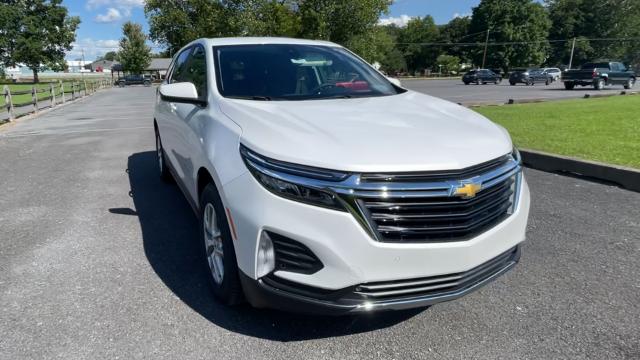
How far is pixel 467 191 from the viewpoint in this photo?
2.45 metres

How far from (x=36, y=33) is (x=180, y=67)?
7809 centimetres

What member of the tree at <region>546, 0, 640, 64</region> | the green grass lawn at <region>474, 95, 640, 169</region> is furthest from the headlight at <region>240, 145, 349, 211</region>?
the tree at <region>546, 0, 640, 64</region>

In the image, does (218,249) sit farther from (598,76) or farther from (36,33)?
(36,33)

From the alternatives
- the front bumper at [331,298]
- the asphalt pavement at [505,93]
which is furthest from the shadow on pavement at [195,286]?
the asphalt pavement at [505,93]

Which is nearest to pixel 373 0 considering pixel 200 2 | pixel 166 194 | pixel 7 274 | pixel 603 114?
pixel 200 2

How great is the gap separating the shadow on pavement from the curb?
4.31 meters

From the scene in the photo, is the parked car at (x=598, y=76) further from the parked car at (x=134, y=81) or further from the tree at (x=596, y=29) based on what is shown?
the tree at (x=596, y=29)

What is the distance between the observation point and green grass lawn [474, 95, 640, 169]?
294 inches

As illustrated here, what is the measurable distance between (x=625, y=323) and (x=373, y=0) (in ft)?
126

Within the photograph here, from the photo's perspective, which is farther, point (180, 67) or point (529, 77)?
point (529, 77)

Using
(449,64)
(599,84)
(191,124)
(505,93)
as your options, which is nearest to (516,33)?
(449,64)

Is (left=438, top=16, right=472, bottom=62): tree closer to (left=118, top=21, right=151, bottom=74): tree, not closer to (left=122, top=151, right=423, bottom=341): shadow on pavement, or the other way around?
(left=118, top=21, right=151, bottom=74): tree

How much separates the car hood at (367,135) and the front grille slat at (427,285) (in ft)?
1.89

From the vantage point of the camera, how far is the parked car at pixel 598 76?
29734 mm
